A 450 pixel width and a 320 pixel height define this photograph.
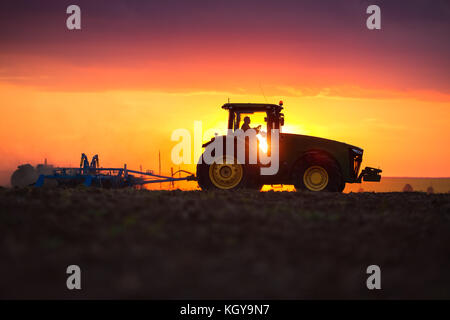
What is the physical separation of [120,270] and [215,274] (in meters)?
1.10

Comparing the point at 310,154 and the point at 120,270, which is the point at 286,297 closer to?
the point at 120,270

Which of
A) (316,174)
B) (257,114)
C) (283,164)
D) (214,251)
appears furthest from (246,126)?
(214,251)

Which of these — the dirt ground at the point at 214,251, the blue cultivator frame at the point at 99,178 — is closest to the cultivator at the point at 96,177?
the blue cultivator frame at the point at 99,178

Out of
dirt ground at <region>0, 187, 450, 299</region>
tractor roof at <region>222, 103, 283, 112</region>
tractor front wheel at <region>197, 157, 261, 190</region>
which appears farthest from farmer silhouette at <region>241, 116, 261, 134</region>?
dirt ground at <region>0, 187, 450, 299</region>

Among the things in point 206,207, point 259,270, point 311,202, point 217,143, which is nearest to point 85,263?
point 259,270

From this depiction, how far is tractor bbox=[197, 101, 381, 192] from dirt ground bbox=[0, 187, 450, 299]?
5.08 m

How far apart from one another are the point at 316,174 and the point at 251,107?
117 inches

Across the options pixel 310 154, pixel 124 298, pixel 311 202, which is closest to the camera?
pixel 124 298

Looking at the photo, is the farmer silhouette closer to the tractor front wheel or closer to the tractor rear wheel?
the tractor front wheel

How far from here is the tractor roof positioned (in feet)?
49.6

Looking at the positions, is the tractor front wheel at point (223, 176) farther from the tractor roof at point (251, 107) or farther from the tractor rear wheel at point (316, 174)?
the tractor roof at point (251, 107)

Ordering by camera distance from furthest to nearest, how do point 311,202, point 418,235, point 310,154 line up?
point 310,154, point 311,202, point 418,235

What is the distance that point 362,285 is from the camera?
18.0ft
